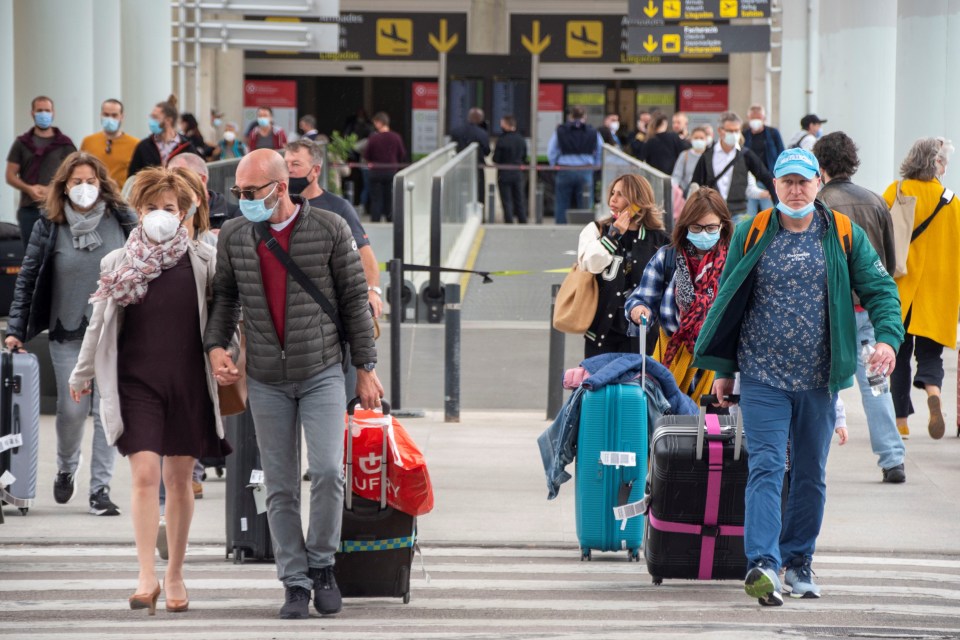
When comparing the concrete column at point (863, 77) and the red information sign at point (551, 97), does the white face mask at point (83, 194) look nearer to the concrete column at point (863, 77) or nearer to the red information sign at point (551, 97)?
the concrete column at point (863, 77)

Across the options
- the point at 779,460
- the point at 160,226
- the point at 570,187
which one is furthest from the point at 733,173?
the point at 160,226

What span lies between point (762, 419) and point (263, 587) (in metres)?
2.08

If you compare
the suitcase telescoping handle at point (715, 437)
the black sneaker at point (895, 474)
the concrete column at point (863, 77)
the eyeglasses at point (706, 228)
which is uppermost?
the concrete column at point (863, 77)

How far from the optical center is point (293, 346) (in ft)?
18.7

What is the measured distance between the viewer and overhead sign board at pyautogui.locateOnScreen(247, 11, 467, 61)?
35344mm

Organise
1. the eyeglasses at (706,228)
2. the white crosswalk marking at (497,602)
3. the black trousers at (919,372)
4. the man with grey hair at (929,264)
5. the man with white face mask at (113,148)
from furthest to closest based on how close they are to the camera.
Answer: the man with white face mask at (113,148), the black trousers at (919,372), the man with grey hair at (929,264), the eyeglasses at (706,228), the white crosswalk marking at (497,602)

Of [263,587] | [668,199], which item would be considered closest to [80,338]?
[263,587]

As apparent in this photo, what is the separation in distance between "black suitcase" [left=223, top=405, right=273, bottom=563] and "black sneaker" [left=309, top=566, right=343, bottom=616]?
35.1 inches

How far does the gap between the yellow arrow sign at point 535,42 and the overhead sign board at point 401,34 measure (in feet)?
4.44

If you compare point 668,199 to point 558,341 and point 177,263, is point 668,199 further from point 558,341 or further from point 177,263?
point 177,263

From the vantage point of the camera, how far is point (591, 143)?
79.3ft

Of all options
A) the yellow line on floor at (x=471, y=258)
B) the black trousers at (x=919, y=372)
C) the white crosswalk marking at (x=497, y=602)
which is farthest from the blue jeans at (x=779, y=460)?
the yellow line on floor at (x=471, y=258)

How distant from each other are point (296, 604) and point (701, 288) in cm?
235

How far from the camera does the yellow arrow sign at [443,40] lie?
3550 centimetres
